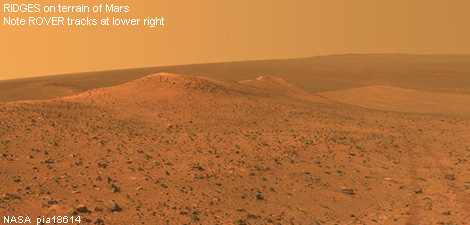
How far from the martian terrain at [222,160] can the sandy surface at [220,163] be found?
3 cm

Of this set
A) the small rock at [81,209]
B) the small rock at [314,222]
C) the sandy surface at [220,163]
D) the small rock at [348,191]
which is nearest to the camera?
the small rock at [81,209]

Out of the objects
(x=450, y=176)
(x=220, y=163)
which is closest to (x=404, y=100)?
(x=450, y=176)

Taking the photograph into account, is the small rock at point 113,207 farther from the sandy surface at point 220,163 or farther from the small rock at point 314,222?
the small rock at point 314,222

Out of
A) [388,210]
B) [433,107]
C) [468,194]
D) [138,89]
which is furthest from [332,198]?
[433,107]

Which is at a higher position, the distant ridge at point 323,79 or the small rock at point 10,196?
the distant ridge at point 323,79

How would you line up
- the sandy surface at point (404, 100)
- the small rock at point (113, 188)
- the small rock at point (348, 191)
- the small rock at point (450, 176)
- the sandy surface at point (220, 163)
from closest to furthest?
the sandy surface at point (220, 163), the small rock at point (113, 188), the small rock at point (348, 191), the small rock at point (450, 176), the sandy surface at point (404, 100)

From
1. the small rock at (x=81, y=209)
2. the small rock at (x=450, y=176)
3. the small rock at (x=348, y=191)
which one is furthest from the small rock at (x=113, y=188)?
the small rock at (x=450, y=176)

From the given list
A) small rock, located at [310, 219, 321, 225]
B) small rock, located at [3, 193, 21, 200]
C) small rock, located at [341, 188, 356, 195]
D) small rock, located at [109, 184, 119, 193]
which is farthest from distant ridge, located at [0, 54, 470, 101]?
small rock, located at [310, 219, 321, 225]

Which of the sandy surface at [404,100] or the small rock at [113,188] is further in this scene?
the sandy surface at [404,100]

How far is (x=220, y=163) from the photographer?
10.3 meters

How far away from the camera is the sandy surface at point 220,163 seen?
808 centimetres

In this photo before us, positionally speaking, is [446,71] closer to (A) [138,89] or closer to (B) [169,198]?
(A) [138,89]

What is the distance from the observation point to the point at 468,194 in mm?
9406

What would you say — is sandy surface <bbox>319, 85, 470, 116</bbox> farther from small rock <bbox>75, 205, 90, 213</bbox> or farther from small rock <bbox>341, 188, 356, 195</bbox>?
small rock <bbox>75, 205, 90, 213</bbox>
